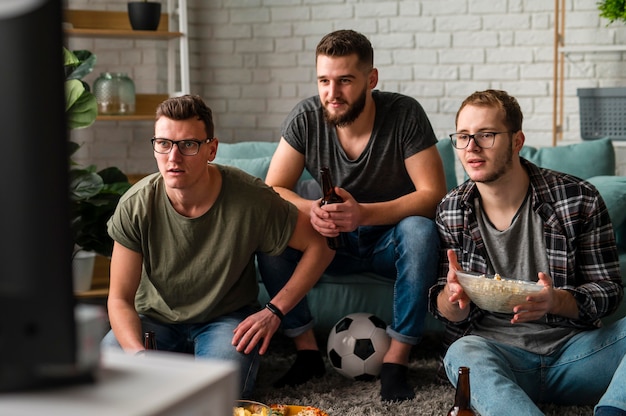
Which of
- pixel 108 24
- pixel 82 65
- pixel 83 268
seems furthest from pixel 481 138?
pixel 108 24

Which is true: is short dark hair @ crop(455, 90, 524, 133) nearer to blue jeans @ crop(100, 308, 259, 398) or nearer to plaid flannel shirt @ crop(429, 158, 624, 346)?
plaid flannel shirt @ crop(429, 158, 624, 346)

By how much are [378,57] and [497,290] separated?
270 cm

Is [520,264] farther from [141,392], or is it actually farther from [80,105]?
[80,105]

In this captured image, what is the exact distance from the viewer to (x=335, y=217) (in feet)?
9.10

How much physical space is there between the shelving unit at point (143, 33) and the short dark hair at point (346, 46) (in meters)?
1.76

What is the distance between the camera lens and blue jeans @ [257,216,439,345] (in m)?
2.83

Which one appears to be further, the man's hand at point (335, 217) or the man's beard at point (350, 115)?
the man's beard at point (350, 115)

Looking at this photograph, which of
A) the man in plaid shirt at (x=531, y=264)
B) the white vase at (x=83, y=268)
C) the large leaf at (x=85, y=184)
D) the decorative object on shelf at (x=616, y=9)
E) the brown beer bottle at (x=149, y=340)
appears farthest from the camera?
the white vase at (x=83, y=268)

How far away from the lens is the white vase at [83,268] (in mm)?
4062

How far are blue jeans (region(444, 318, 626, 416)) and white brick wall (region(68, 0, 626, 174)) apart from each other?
2211 millimetres

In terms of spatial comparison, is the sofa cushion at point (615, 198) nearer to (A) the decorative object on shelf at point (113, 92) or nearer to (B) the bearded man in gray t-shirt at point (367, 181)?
(B) the bearded man in gray t-shirt at point (367, 181)

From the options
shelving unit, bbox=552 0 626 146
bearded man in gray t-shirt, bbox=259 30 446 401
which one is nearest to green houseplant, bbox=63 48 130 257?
bearded man in gray t-shirt, bbox=259 30 446 401

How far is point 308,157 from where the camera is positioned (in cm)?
313

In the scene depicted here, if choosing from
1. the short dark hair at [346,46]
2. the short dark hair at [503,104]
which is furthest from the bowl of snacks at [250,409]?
the short dark hair at [346,46]
